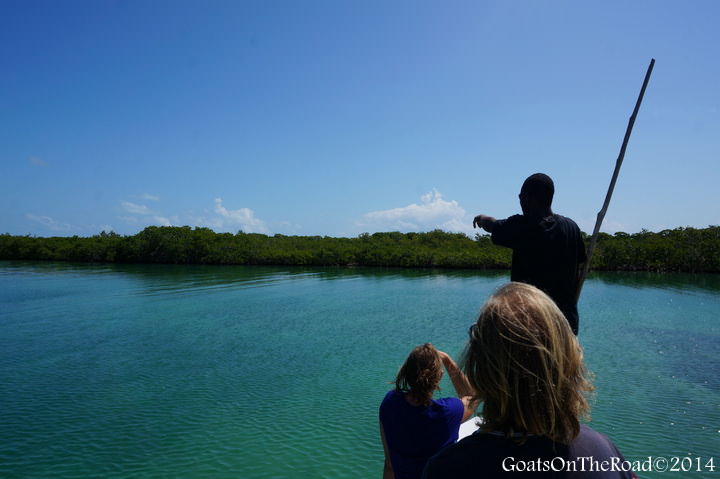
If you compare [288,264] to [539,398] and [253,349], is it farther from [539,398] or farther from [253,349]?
[539,398]

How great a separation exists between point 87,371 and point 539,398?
488 inches

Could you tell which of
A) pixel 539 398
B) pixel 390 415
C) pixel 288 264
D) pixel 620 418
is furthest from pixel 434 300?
pixel 288 264

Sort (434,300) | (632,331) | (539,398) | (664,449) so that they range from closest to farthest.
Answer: (539,398) < (664,449) < (632,331) < (434,300)

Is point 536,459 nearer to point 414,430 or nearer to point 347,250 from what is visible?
point 414,430

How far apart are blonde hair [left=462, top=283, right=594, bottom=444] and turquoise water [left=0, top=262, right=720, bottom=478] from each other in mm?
5557

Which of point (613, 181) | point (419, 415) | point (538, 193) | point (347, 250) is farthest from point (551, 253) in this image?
point (347, 250)

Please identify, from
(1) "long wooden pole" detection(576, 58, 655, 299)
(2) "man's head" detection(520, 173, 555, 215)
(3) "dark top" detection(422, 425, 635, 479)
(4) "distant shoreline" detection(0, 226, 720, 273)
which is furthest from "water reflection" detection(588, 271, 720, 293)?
(3) "dark top" detection(422, 425, 635, 479)

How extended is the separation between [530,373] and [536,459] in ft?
0.77

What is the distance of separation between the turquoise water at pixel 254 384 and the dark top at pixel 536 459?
5.50m

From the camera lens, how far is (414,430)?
286 cm

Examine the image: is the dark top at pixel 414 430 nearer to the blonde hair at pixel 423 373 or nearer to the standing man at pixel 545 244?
the blonde hair at pixel 423 373

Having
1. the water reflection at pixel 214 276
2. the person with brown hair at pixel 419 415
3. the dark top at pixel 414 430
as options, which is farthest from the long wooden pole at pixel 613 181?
the water reflection at pixel 214 276

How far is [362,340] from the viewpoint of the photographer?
1456 cm

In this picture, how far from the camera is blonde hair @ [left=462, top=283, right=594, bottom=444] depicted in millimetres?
1222
